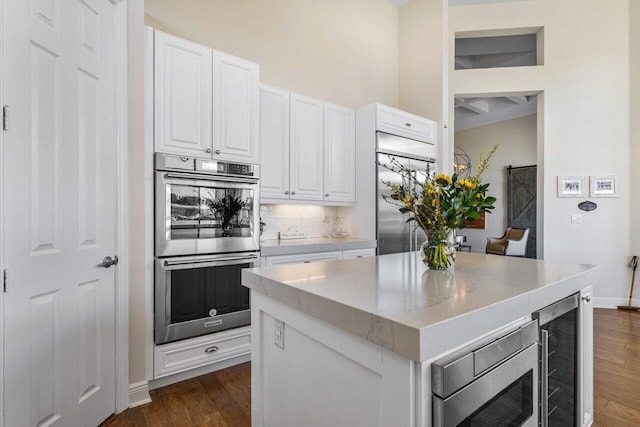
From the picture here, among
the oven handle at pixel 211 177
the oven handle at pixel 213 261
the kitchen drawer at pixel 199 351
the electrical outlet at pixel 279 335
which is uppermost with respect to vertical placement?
the oven handle at pixel 211 177

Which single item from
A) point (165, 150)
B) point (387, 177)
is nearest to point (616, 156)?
point (387, 177)

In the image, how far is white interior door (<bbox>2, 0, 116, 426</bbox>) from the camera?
143cm

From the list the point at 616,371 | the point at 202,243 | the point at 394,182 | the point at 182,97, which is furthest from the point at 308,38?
the point at 616,371

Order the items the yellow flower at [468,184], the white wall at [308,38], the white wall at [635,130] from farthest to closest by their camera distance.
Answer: the white wall at [635,130] < the white wall at [308,38] < the yellow flower at [468,184]

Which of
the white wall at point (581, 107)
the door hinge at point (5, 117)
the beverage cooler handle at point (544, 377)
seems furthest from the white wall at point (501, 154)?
the door hinge at point (5, 117)

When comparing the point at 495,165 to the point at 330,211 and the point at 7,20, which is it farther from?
the point at 7,20

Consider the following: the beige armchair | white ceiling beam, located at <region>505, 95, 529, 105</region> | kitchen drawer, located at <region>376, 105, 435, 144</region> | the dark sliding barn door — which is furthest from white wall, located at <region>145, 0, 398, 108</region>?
the dark sliding barn door

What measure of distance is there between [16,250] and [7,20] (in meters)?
0.97

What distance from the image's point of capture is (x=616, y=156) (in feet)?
15.1

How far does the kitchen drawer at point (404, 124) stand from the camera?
145 inches

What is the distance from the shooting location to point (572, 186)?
4.70m

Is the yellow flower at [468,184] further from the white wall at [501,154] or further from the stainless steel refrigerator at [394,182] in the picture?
the white wall at [501,154]

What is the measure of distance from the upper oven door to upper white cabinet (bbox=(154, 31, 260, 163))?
0.72 ft

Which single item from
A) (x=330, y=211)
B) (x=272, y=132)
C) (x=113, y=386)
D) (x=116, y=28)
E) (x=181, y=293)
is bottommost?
(x=113, y=386)
